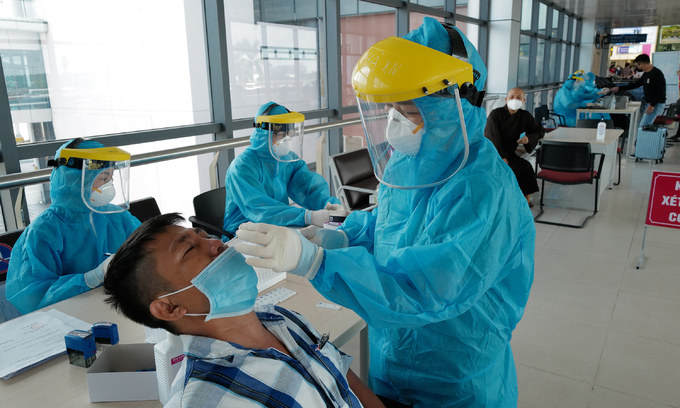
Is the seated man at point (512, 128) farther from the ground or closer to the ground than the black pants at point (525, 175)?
farther from the ground

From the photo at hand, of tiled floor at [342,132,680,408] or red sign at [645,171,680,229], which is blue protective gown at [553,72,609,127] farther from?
red sign at [645,171,680,229]

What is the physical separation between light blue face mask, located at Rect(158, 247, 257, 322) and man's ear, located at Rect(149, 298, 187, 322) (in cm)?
1

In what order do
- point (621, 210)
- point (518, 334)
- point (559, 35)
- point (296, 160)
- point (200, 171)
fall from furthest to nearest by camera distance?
point (559, 35)
point (621, 210)
point (200, 171)
point (296, 160)
point (518, 334)

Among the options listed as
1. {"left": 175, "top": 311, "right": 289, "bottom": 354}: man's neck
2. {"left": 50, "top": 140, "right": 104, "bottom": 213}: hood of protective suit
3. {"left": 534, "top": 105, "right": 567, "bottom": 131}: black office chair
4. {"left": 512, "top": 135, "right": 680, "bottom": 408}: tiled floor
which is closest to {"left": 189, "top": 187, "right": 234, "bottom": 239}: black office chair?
{"left": 50, "top": 140, "right": 104, "bottom": 213}: hood of protective suit

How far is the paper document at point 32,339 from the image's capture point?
50.0 inches

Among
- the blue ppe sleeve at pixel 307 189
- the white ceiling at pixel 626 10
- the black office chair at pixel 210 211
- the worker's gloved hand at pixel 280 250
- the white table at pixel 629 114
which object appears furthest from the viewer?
the white ceiling at pixel 626 10

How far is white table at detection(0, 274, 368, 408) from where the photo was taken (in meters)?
1.14

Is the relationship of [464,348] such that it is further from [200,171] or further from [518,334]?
[200,171]

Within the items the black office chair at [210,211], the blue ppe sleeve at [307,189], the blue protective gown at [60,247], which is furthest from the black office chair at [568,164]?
the blue protective gown at [60,247]

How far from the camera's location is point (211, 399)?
35.4 inches

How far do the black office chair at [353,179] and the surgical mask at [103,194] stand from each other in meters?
1.68

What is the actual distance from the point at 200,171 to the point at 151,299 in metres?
3.31

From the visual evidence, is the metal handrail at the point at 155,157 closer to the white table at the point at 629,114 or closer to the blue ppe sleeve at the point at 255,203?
the blue ppe sleeve at the point at 255,203

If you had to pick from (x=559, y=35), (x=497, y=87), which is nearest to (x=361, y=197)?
(x=497, y=87)
